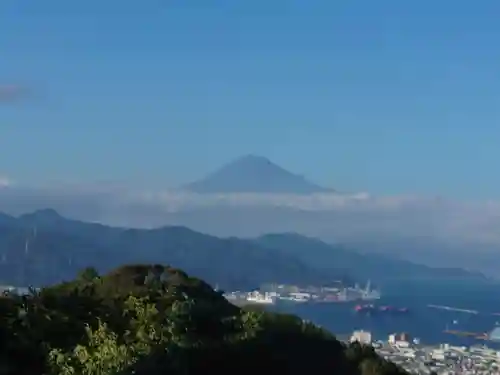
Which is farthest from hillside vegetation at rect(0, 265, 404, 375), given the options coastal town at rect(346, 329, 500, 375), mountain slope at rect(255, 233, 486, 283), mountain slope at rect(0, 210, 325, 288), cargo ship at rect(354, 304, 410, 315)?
mountain slope at rect(255, 233, 486, 283)

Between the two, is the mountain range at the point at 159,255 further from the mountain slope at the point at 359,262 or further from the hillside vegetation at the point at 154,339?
the hillside vegetation at the point at 154,339

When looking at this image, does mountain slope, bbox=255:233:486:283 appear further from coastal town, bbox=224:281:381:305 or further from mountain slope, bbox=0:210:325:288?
coastal town, bbox=224:281:381:305

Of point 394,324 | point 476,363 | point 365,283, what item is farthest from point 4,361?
point 365,283

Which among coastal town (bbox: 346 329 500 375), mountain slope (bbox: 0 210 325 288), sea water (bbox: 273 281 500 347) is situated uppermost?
mountain slope (bbox: 0 210 325 288)

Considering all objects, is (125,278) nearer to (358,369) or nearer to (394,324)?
(358,369)

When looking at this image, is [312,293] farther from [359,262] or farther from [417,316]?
[359,262]
